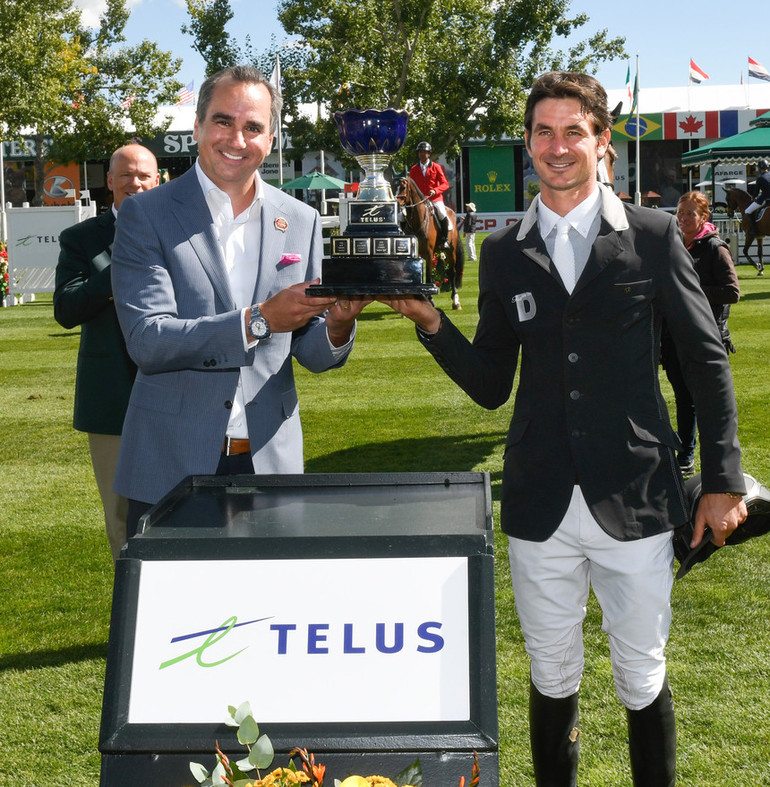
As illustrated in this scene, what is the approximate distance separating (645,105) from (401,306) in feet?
155

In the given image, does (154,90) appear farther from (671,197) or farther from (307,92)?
(671,197)

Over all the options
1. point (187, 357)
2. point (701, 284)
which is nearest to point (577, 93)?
point (187, 357)

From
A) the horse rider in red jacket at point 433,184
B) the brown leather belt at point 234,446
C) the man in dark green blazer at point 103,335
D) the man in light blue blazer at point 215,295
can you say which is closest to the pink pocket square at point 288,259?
the man in light blue blazer at point 215,295

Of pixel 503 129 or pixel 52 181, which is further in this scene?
pixel 52 181

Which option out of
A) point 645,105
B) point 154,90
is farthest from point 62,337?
point 645,105

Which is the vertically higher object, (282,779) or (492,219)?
(492,219)

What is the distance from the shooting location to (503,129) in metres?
38.1

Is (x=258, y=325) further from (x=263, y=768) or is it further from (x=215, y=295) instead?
(x=263, y=768)

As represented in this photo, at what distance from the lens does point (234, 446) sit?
2797 millimetres

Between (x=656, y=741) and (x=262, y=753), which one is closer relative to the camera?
(x=262, y=753)

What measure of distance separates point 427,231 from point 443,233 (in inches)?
34.5

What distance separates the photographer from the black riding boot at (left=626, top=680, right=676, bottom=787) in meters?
2.73

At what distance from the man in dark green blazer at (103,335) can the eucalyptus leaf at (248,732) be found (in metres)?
2.73

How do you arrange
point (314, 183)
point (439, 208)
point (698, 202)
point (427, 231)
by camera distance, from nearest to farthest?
point (698, 202) → point (427, 231) → point (439, 208) → point (314, 183)
